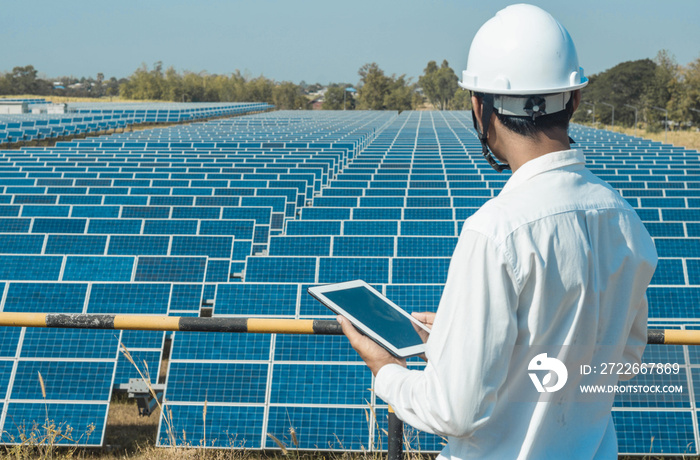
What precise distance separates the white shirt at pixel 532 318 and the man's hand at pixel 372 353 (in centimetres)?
9

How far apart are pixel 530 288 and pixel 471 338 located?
6.8 inches

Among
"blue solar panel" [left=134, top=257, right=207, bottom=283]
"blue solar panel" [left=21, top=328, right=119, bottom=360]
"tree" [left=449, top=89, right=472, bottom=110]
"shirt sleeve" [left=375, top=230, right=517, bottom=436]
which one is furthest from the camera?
"tree" [left=449, top=89, right=472, bottom=110]

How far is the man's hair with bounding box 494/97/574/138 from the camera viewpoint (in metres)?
1.70

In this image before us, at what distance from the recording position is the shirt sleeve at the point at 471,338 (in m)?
1.46

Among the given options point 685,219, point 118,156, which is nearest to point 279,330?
point 685,219

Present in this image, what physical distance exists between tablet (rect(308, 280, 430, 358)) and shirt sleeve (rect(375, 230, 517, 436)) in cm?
33

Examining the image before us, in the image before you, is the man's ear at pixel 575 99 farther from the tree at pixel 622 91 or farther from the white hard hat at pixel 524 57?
the tree at pixel 622 91

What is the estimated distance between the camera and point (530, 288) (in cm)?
150

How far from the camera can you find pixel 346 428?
5.27 meters

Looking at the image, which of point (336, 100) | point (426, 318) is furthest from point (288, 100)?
point (426, 318)

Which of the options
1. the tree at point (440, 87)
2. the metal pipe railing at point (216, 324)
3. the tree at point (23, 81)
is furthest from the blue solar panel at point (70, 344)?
the tree at point (440, 87)

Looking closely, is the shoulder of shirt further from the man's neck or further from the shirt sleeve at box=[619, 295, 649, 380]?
the shirt sleeve at box=[619, 295, 649, 380]

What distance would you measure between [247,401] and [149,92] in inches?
5345

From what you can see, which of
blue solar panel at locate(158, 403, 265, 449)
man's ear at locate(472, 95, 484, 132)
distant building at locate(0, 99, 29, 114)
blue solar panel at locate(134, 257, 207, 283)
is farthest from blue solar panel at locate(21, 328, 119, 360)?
distant building at locate(0, 99, 29, 114)
